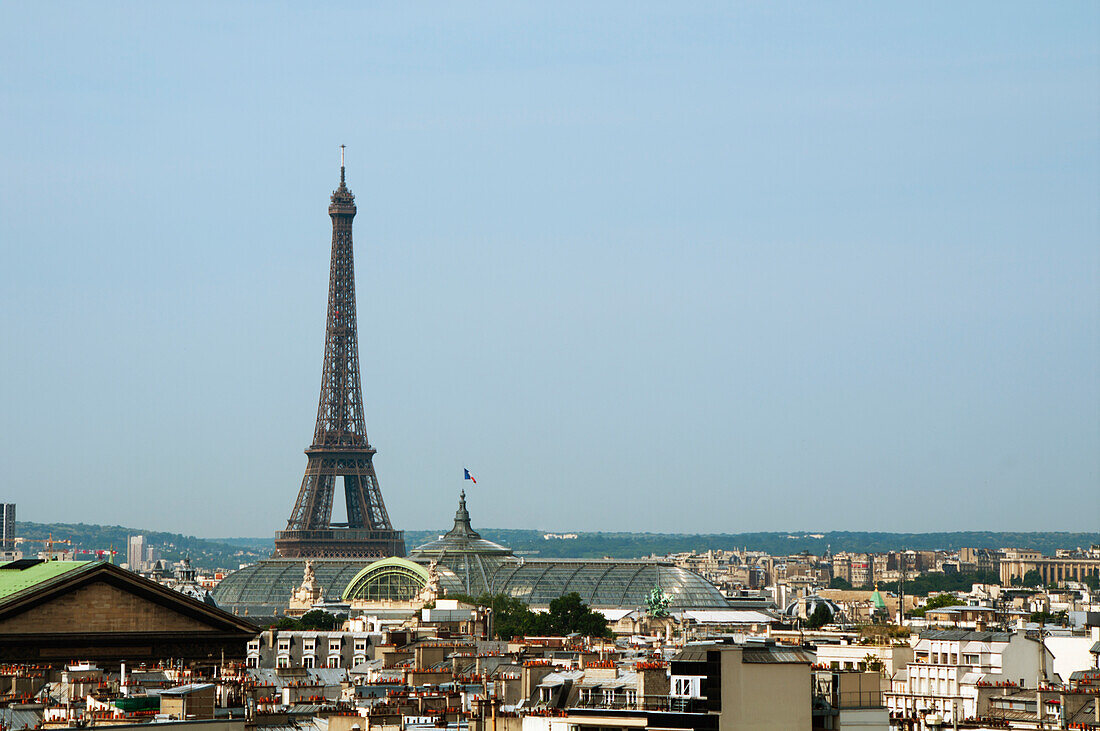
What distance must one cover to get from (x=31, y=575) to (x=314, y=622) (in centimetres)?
7330

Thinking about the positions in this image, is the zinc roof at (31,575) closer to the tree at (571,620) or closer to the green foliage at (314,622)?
the green foliage at (314,622)

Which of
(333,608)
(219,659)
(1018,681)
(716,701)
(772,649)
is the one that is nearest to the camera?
(716,701)

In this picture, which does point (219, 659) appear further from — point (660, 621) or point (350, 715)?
point (660, 621)

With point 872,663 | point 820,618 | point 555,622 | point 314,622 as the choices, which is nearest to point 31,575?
point 872,663

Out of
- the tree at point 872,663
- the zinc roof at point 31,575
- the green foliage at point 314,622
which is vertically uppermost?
the zinc roof at point 31,575

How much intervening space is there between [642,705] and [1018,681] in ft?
86.0

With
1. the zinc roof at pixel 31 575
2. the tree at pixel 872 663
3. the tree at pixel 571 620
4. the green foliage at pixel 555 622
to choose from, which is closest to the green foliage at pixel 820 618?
the green foliage at pixel 555 622

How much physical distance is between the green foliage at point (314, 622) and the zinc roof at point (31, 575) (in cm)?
5899

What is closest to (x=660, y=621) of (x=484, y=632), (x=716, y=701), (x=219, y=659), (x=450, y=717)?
(x=484, y=632)

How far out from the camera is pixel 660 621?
152500mm

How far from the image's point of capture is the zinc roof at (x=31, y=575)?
81.4m

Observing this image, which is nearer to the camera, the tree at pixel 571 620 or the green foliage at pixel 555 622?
the green foliage at pixel 555 622

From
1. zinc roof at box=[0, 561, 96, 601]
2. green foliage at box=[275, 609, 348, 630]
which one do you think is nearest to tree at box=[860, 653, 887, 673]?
zinc roof at box=[0, 561, 96, 601]

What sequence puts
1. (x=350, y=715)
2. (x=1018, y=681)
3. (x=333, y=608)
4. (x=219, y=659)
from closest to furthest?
(x=350, y=715)
(x=1018, y=681)
(x=219, y=659)
(x=333, y=608)
